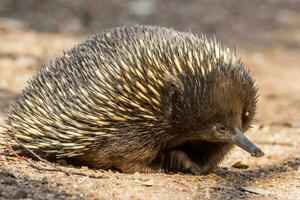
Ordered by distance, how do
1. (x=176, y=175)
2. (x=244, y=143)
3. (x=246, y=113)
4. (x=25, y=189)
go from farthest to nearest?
(x=176, y=175), (x=246, y=113), (x=244, y=143), (x=25, y=189)

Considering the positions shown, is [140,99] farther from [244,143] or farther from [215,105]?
[244,143]

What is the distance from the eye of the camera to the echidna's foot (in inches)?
218

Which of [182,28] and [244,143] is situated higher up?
[182,28]

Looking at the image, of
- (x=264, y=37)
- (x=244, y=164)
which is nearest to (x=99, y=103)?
(x=244, y=164)

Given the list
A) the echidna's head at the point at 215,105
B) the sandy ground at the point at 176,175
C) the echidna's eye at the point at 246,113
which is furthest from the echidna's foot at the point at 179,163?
the echidna's eye at the point at 246,113

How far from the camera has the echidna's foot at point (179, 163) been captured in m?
5.54

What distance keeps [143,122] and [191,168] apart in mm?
613

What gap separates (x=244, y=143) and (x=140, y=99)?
0.78 metres

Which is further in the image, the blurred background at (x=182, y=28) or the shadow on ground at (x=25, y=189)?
the blurred background at (x=182, y=28)

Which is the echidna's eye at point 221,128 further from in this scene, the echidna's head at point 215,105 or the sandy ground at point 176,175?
the sandy ground at point 176,175

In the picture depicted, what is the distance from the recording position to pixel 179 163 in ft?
18.2

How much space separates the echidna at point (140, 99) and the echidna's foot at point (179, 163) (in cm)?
17

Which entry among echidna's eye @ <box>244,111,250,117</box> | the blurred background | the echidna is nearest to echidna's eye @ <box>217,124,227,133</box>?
the echidna

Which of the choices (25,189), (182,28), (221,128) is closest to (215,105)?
(221,128)
